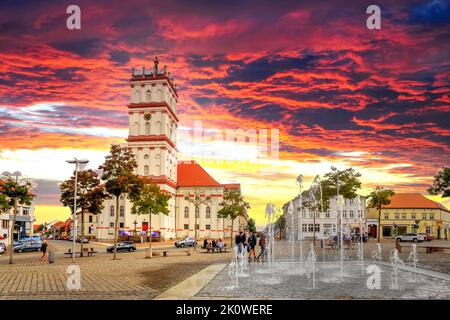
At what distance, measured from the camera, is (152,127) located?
94.8m

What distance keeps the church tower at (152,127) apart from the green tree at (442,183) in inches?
2446

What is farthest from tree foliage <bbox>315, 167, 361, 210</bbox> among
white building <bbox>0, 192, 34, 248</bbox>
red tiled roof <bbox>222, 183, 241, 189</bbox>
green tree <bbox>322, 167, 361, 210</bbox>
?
red tiled roof <bbox>222, 183, 241, 189</bbox>

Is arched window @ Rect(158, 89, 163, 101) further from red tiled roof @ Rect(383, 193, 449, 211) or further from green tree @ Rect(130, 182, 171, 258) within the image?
red tiled roof @ Rect(383, 193, 449, 211)

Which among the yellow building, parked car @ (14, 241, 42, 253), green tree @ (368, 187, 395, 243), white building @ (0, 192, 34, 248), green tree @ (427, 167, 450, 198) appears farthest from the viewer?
the yellow building

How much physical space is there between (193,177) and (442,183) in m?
76.9

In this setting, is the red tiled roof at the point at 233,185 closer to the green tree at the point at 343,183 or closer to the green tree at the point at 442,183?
the green tree at the point at 343,183

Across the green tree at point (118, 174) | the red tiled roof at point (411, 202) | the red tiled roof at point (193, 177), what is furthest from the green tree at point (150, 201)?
the red tiled roof at point (411, 202)

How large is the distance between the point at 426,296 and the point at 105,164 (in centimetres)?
2940

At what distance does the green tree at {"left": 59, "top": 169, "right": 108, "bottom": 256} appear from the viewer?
4262 centimetres

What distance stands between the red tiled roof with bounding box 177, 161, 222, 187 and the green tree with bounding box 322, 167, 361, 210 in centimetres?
5185

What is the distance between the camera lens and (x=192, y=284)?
714 inches

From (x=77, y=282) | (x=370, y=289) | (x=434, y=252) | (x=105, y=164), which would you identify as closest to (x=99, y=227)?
(x=105, y=164)

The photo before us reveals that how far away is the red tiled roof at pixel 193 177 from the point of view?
10744cm

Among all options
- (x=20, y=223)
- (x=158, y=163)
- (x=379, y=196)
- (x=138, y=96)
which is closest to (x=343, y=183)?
(x=379, y=196)
